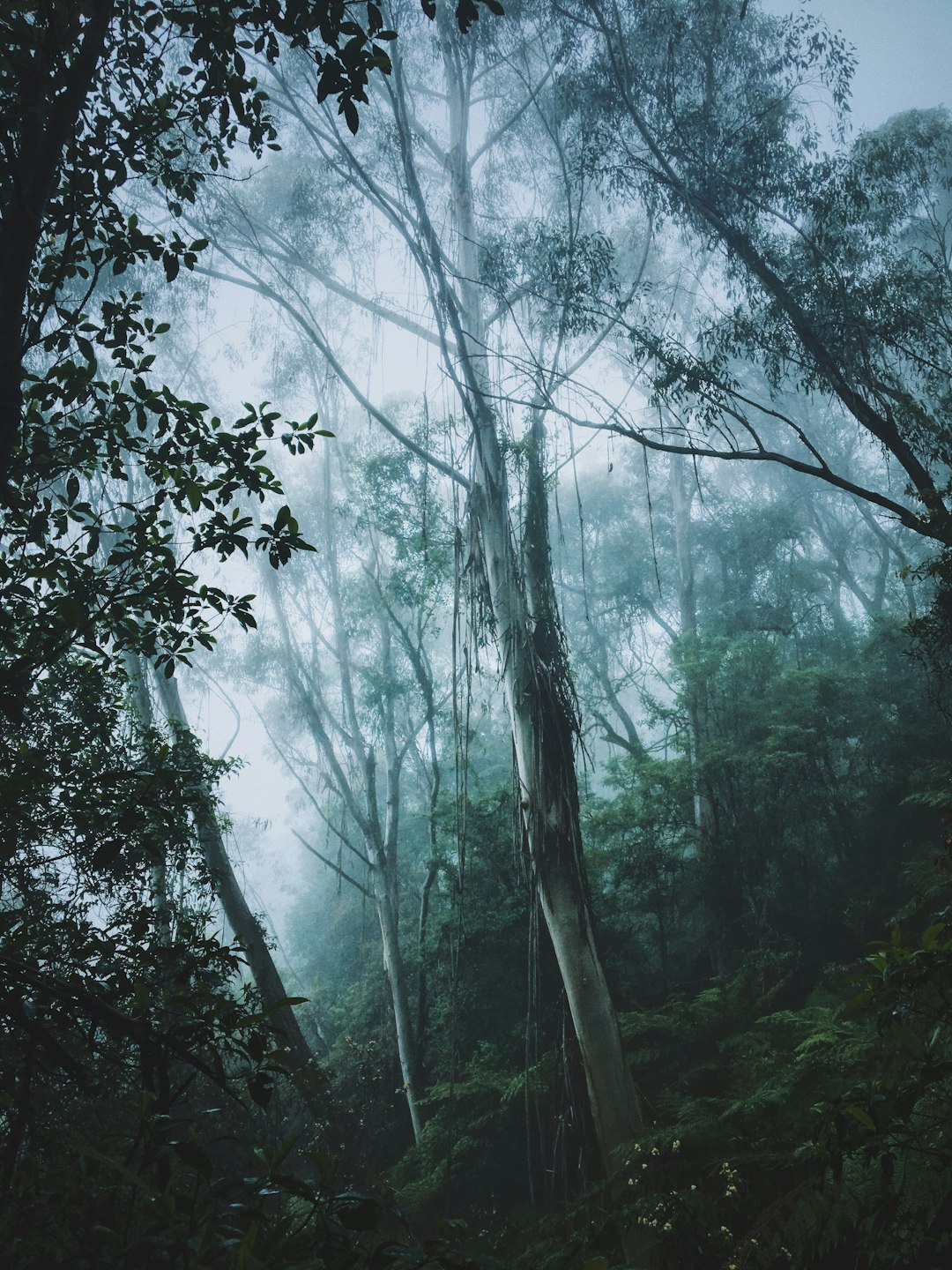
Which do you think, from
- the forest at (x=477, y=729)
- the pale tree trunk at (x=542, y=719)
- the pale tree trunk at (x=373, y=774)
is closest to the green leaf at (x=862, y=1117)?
the forest at (x=477, y=729)

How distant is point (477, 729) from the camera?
29.5 feet

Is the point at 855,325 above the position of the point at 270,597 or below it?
below

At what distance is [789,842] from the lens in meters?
8.91

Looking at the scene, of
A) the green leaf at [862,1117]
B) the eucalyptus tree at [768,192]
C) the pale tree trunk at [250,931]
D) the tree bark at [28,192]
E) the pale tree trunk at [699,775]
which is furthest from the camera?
the pale tree trunk at [699,775]

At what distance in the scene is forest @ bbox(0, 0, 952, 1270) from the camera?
1.61 m

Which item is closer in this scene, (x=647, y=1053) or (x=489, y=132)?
(x=647, y=1053)

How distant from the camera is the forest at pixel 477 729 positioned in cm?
161

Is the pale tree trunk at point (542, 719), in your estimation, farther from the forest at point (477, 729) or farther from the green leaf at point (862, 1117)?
the green leaf at point (862, 1117)

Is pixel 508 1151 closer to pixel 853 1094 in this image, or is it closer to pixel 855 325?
pixel 853 1094

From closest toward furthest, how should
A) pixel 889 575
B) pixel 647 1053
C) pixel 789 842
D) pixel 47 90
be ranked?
pixel 47 90, pixel 647 1053, pixel 789 842, pixel 889 575

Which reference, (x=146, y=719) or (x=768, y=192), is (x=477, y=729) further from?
(x=768, y=192)

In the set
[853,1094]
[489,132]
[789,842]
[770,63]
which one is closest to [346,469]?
[489,132]

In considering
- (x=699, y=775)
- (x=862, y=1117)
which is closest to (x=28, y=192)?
(x=862, y=1117)

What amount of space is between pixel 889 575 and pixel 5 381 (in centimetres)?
2088
